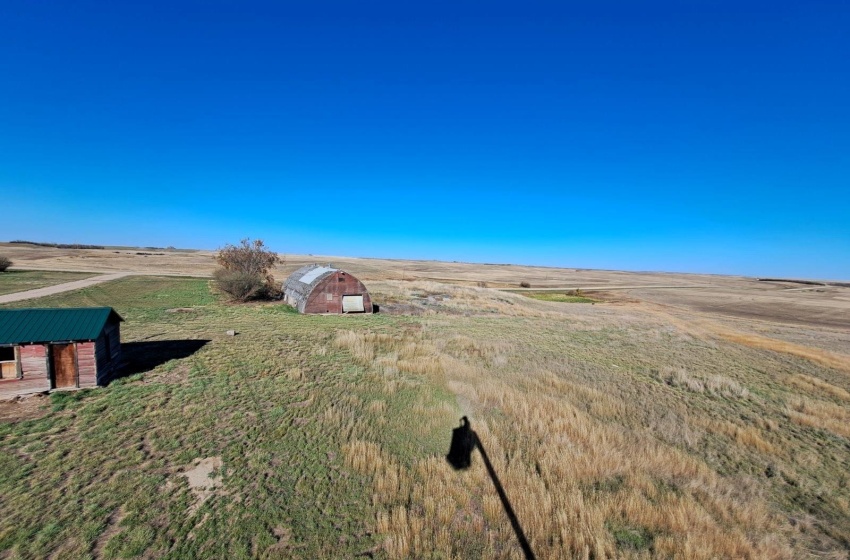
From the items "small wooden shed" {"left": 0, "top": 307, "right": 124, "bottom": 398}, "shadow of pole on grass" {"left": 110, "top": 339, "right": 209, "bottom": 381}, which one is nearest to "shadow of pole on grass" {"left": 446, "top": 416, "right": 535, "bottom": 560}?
"small wooden shed" {"left": 0, "top": 307, "right": 124, "bottom": 398}

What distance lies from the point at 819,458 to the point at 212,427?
17621mm

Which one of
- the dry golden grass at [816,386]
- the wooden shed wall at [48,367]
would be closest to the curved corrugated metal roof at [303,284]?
the wooden shed wall at [48,367]

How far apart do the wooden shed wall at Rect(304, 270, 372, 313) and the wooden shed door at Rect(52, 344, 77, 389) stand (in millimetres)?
17953

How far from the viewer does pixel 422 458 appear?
9133 mm

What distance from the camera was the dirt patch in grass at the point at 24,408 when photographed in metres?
10.1

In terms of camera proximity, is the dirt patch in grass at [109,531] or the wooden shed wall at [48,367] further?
the wooden shed wall at [48,367]

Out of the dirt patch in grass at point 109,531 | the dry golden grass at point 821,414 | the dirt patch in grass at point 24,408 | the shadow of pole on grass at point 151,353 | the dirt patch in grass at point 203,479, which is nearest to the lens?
the dirt patch in grass at point 109,531

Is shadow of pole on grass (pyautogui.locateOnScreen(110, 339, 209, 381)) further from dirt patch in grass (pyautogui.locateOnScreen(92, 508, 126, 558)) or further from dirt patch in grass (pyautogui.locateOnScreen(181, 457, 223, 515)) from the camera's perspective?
dirt patch in grass (pyautogui.locateOnScreen(92, 508, 126, 558))

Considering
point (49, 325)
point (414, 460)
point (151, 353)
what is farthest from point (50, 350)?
point (414, 460)

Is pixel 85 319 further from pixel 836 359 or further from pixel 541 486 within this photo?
pixel 836 359

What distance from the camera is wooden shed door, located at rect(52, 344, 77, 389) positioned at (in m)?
11.8

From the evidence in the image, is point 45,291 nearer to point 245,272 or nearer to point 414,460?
point 245,272

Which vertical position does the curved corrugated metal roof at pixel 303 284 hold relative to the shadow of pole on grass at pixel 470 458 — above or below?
above

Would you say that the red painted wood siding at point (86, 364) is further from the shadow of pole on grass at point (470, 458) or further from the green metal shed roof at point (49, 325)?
the shadow of pole on grass at point (470, 458)
